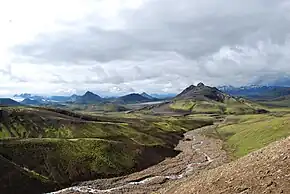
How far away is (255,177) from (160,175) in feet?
195

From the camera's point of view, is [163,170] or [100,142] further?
[100,142]

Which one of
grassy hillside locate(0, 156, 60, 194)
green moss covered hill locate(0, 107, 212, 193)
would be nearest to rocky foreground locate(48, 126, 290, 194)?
grassy hillside locate(0, 156, 60, 194)

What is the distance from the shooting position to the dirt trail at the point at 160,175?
293 feet

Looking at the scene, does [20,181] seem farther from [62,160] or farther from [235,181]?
[235,181]

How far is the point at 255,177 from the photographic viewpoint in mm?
44969

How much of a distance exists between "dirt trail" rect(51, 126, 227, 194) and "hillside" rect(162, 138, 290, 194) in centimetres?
3621

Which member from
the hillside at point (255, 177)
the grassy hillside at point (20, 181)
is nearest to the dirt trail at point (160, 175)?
the grassy hillside at point (20, 181)

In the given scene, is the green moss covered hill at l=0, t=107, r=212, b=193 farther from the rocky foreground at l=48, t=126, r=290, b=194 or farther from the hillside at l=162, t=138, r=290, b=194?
the hillside at l=162, t=138, r=290, b=194

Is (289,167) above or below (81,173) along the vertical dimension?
above

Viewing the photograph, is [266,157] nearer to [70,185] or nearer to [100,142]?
[70,185]

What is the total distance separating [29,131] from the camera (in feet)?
570

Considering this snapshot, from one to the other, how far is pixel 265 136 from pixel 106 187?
61533mm

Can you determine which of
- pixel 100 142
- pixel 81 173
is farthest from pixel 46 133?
pixel 81 173

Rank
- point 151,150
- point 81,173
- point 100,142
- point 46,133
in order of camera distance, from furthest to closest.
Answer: point 46,133 < point 151,150 < point 100,142 < point 81,173
